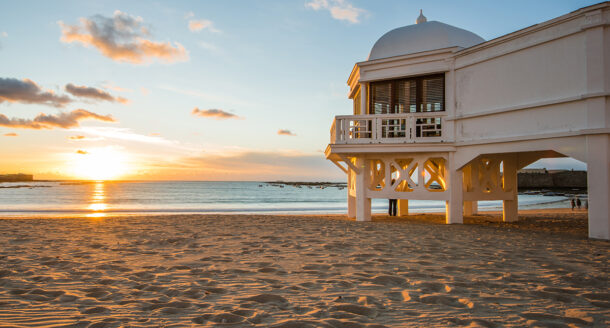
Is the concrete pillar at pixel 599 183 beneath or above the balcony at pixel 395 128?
beneath

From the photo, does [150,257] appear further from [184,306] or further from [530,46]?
[530,46]

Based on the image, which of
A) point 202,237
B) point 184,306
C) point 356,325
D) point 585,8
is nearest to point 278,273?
point 184,306

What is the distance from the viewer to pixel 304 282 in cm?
Answer: 437

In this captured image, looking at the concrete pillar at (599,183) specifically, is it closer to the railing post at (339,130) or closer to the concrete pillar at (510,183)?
the concrete pillar at (510,183)

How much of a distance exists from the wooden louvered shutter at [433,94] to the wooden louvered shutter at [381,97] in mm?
1022

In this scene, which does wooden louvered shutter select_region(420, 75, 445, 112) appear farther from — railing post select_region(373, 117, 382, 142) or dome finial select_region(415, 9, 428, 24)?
dome finial select_region(415, 9, 428, 24)

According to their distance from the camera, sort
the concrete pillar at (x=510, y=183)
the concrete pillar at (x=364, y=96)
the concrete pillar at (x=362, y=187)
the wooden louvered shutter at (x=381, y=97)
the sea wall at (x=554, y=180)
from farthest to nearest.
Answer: the sea wall at (x=554, y=180) < the concrete pillar at (x=510, y=183) < the concrete pillar at (x=364, y=96) < the wooden louvered shutter at (x=381, y=97) < the concrete pillar at (x=362, y=187)

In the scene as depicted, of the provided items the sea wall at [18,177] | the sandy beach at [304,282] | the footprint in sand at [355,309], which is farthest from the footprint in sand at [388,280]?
the sea wall at [18,177]

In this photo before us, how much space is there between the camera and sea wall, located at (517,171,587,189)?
71375mm

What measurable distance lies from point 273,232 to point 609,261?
6026 mm

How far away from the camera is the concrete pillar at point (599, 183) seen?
24.6 ft

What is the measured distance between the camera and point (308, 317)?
10.7 ft

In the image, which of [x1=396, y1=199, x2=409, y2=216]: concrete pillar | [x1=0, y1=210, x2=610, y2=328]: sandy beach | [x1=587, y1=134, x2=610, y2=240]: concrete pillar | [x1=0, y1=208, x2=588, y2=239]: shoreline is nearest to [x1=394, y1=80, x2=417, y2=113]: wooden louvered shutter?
[x1=0, y1=208, x2=588, y2=239]: shoreline

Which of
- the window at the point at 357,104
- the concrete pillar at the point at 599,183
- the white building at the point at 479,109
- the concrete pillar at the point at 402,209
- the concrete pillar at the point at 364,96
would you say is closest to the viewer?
the concrete pillar at the point at 599,183
